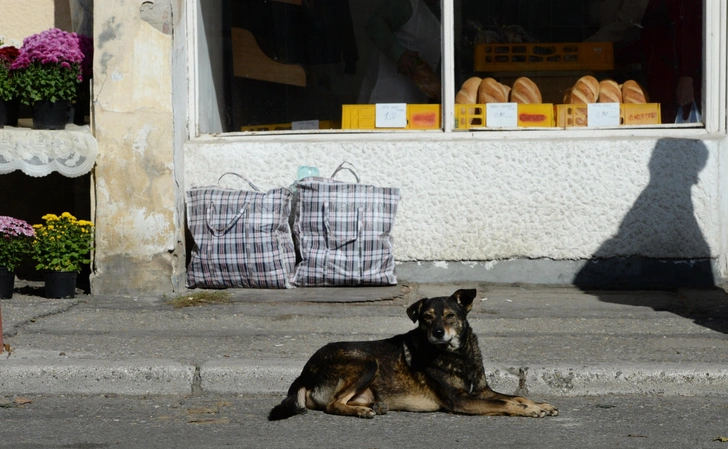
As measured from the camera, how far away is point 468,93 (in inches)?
336

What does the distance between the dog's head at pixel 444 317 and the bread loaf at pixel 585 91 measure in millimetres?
3909

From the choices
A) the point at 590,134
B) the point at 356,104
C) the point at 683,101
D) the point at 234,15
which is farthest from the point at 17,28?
the point at 683,101

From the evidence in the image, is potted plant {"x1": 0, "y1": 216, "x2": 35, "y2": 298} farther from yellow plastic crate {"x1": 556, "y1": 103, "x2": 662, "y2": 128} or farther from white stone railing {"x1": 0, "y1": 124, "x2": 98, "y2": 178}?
yellow plastic crate {"x1": 556, "y1": 103, "x2": 662, "y2": 128}

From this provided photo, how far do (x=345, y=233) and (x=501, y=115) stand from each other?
68.2 inches

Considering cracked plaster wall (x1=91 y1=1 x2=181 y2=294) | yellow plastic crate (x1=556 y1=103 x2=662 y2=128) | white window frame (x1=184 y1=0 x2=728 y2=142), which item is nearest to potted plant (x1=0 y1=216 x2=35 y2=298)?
cracked plaster wall (x1=91 y1=1 x2=181 y2=294)

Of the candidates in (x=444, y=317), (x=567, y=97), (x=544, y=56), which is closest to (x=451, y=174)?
(x=567, y=97)

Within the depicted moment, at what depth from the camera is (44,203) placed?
9.20m

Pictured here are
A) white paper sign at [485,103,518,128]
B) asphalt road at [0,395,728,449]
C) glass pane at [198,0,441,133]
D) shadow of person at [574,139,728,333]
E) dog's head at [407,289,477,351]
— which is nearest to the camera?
asphalt road at [0,395,728,449]

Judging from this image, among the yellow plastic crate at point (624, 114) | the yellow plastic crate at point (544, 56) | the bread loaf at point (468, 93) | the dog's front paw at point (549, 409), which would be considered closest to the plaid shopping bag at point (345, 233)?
the bread loaf at point (468, 93)

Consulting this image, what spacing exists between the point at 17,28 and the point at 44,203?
5.39 ft

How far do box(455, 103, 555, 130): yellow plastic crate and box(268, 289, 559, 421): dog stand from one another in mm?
3618

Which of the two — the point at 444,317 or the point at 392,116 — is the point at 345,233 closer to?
the point at 392,116

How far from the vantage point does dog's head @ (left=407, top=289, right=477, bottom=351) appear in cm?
488

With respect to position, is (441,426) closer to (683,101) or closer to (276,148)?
(276,148)
